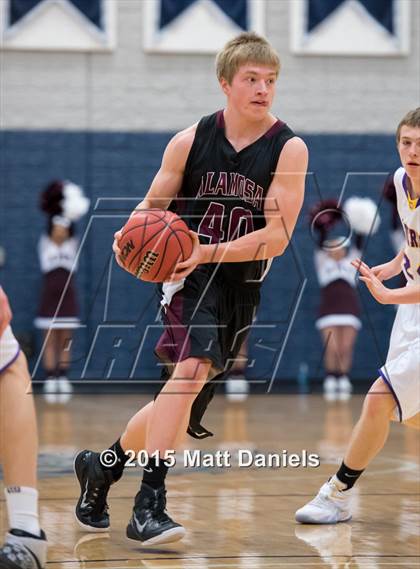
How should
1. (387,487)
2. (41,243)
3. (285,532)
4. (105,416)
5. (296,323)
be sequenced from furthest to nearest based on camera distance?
(296,323) < (41,243) < (105,416) < (387,487) < (285,532)

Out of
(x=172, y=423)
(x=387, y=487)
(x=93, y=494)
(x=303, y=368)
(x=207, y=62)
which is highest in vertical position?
(x=207, y=62)

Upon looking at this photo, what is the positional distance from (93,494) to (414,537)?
1365 millimetres

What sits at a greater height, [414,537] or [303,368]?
[414,537]

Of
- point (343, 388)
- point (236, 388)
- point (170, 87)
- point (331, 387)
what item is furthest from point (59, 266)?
point (343, 388)

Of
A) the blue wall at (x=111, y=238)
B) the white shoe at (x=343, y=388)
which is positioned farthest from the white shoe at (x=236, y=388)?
the white shoe at (x=343, y=388)

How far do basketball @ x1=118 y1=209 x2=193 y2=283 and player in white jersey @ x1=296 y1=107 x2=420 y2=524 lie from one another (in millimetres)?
764

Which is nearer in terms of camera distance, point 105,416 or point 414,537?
point 414,537

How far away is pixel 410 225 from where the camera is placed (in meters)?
5.10

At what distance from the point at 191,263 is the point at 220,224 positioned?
393 mm

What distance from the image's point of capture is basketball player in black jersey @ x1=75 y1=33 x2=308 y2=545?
4816 millimetres

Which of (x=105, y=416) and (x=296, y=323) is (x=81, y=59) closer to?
(x=296, y=323)

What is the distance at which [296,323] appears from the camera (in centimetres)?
1329

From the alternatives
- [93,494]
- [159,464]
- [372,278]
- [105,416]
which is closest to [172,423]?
[159,464]

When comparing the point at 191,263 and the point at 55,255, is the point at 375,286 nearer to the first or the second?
the point at 191,263
